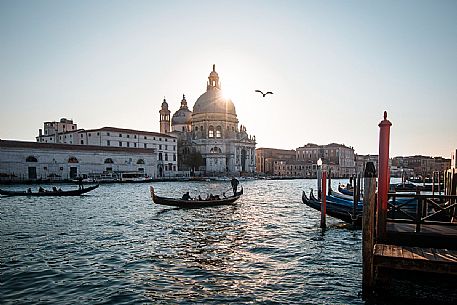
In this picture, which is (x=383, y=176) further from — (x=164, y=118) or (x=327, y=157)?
(x=327, y=157)

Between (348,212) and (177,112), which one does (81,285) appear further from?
(177,112)

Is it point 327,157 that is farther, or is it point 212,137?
point 327,157

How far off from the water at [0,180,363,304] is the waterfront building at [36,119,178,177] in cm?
4918

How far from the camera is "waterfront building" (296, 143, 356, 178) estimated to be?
10338 cm

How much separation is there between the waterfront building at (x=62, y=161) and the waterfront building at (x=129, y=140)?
5676 millimetres

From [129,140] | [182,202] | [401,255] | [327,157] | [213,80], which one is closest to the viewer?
[401,255]

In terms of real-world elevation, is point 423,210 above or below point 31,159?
below

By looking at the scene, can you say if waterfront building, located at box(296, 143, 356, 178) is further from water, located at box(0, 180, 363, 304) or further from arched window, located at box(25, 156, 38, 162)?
water, located at box(0, 180, 363, 304)

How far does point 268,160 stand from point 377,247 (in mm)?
104701

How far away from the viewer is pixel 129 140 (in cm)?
6688

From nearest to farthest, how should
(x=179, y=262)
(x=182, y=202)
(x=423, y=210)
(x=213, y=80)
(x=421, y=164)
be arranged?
(x=423, y=210) → (x=179, y=262) → (x=182, y=202) → (x=213, y=80) → (x=421, y=164)

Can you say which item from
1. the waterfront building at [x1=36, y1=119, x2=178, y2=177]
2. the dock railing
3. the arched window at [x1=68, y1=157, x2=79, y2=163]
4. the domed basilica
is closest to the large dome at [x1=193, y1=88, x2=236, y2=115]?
the domed basilica

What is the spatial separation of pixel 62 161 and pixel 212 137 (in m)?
40.8

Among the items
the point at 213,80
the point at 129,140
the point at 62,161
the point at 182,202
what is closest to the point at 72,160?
the point at 62,161
